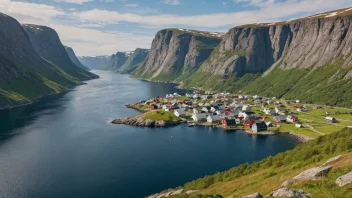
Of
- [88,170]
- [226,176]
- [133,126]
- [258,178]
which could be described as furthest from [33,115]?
[258,178]

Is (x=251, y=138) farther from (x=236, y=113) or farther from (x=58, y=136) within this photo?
(x=58, y=136)

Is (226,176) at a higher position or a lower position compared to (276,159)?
lower

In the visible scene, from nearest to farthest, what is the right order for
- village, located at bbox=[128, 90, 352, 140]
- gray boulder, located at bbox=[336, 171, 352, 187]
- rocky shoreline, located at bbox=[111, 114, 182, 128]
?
gray boulder, located at bbox=[336, 171, 352, 187], village, located at bbox=[128, 90, 352, 140], rocky shoreline, located at bbox=[111, 114, 182, 128]

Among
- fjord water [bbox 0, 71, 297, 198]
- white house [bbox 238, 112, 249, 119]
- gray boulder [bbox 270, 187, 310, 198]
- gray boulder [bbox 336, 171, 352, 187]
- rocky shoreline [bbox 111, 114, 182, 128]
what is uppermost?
gray boulder [bbox 336, 171, 352, 187]

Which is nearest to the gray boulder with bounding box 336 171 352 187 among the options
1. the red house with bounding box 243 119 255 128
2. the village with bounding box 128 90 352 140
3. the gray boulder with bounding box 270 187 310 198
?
the gray boulder with bounding box 270 187 310 198

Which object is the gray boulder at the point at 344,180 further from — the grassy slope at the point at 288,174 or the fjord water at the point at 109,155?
the fjord water at the point at 109,155

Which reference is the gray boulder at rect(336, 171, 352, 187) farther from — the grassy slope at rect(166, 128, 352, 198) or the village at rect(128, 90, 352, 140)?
the village at rect(128, 90, 352, 140)
